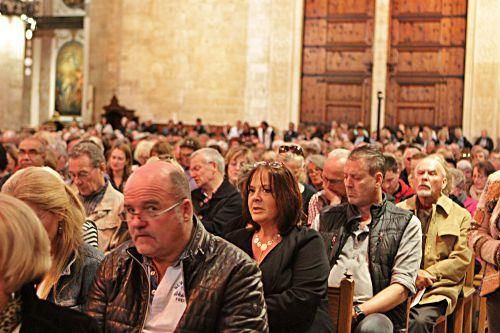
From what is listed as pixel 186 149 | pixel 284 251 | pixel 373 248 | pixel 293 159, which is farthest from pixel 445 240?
pixel 186 149

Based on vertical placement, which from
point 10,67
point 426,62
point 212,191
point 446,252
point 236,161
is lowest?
point 446,252

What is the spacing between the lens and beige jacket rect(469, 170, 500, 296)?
14.0 feet

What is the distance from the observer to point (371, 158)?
5551 mm

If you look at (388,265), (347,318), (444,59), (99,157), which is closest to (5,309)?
(347,318)

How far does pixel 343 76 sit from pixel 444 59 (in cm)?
263

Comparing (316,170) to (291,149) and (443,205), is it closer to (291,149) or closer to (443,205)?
(291,149)

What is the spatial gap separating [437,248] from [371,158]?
1.04 meters

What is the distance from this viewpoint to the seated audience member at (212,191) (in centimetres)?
749

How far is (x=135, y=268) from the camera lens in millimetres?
3439

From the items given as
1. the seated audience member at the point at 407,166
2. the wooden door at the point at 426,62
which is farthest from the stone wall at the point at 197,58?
the seated audience member at the point at 407,166

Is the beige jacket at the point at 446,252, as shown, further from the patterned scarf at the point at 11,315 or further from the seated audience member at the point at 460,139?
the seated audience member at the point at 460,139

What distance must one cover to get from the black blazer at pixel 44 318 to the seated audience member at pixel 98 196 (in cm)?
379

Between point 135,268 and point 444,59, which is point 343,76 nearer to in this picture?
point 444,59

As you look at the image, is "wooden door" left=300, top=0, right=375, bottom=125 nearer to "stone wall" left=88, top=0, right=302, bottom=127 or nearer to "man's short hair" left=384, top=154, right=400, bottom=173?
"stone wall" left=88, top=0, right=302, bottom=127
